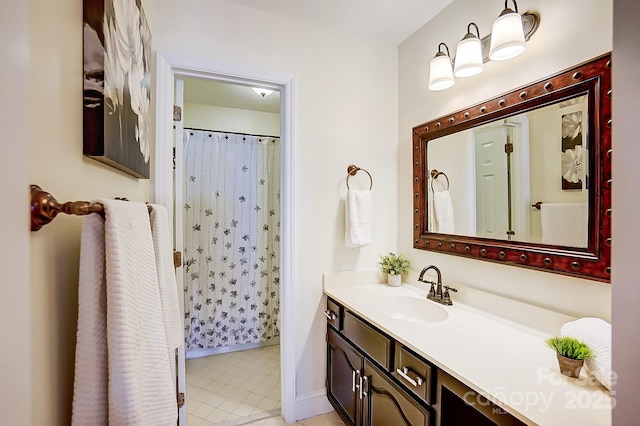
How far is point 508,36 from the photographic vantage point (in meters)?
1.19

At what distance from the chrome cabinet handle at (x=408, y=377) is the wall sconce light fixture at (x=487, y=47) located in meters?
1.35

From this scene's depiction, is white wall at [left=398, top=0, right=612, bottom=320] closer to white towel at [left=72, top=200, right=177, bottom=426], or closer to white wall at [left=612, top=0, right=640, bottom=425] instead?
white wall at [left=612, top=0, right=640, bottom=425]

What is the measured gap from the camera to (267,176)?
9.02ft

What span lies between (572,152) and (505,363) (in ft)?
2.68

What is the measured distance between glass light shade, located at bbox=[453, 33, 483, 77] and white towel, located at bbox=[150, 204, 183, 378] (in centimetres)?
147

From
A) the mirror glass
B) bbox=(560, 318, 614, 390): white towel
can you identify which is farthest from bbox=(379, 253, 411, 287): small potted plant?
bbox=(560, 318, 614, 390): white towel

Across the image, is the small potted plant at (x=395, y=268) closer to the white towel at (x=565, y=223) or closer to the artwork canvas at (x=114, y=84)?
the white towel at (x=565, y=223)

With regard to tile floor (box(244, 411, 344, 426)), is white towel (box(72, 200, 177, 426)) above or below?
above

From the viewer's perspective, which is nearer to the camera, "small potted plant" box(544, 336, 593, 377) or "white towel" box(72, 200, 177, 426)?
"white towel" box(72, 200, 177, 426)

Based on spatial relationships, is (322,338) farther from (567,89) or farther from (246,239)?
(567,89)

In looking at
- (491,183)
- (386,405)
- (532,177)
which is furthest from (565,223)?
(386,405)

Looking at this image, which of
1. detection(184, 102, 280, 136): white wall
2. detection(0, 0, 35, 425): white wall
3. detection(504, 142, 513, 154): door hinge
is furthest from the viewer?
detection(184, 102, 280, 136): white wall

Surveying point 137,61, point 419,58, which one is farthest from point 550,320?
Result: point 137,61

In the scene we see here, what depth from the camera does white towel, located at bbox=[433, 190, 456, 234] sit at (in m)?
1.65
